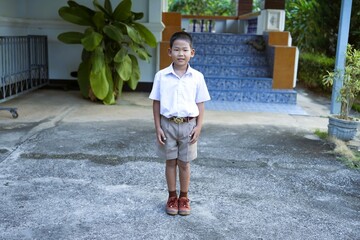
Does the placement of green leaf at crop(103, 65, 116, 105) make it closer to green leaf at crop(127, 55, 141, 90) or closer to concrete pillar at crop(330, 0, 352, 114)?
green leaf at crop(127, 55, 141, 90)

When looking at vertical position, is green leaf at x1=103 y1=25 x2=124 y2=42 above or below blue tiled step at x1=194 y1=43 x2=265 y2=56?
above

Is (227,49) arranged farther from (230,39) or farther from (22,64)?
(22,64)

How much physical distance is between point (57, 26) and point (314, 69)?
4876 millimetres

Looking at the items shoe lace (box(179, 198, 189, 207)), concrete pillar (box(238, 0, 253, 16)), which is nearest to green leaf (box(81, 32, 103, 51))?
shoe lace (box(179, 198, 189, 207))

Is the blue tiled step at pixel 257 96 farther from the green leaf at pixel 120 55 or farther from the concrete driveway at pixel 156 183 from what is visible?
the green leaf at pixel 120 55

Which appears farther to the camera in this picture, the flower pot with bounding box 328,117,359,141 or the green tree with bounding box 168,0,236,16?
the green tree with bounding box 168,0,236,16

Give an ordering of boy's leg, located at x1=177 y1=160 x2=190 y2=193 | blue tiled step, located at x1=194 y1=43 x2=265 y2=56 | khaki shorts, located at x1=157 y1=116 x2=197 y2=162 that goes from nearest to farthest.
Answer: khaki shorts, located at x1=157 y1=116 x2=197 y2=162 → boy's leg, located at x1=177 y1=160 x2=190 y2=193 → blue tiled step, located at x1=194 y1=43 x2=265 y2=56

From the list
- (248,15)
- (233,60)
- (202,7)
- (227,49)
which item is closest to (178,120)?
(233,60)

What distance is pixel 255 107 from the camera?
661 centimetres

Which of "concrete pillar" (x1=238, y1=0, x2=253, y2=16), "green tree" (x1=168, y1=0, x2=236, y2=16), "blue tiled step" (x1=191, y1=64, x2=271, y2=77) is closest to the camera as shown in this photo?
"blue tiled step" (x1=191, y1=64, x2=271, y2=77)

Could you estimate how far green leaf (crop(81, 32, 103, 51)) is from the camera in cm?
595

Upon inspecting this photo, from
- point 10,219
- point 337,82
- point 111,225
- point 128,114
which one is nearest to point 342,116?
point 337,82

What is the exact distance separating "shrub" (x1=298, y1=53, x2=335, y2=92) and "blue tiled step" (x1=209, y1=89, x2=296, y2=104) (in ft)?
4.13

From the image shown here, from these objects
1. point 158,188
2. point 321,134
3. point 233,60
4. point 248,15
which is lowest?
point 158,188
